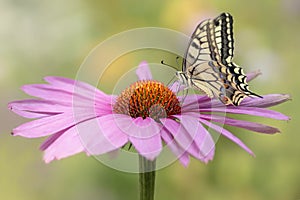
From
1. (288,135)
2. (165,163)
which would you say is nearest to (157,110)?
(165,163)

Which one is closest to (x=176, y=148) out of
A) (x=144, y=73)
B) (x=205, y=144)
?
(x=205, y=144)

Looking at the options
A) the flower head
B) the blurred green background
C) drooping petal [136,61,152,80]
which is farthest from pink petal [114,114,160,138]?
the blurred green background

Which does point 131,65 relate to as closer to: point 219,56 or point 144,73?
point 144,73

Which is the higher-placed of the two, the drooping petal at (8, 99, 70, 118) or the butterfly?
the butterfly

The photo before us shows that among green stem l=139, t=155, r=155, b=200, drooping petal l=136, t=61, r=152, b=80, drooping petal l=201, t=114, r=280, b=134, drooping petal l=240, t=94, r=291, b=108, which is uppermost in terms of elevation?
drooping petal l=136, t=61, r=152, b=80

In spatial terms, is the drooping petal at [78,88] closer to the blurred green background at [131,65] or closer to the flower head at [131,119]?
the flower head at [131,119]

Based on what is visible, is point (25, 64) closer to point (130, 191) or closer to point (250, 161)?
point (130, 191)

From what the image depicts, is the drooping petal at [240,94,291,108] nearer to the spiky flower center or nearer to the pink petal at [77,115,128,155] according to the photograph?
the spiky flower center
